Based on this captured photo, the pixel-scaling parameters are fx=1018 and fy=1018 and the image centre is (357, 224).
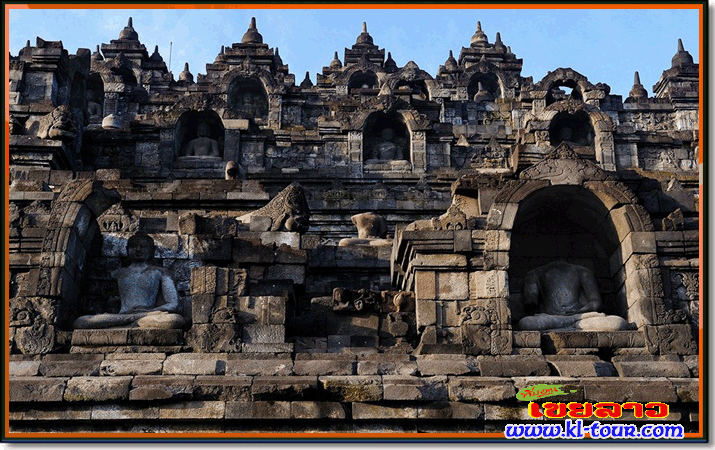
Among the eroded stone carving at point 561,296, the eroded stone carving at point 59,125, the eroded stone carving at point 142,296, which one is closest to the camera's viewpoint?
the eroded stone carving at point 142,296

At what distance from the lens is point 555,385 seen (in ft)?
42.5

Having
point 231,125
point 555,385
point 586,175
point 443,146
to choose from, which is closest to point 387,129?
point 443,146

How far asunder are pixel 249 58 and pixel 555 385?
33863mm

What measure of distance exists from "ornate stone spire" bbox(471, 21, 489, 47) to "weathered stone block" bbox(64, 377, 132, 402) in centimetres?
4069

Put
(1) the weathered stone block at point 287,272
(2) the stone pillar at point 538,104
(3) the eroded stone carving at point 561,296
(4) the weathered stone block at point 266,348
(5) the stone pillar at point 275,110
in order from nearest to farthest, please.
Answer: (4) the weathered stone block at point 266,348
(3) the eroded stone carving at point 561,296
(1) the weathered stone block at point 287,272
(2) the stone pillar at point 538,104
(5) the stone pillar at point 275,110

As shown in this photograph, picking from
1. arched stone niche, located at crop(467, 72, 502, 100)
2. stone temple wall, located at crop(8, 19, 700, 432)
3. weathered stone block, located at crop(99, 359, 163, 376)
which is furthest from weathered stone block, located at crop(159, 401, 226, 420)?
arched stone niche, located at crop(467, 72, 502, 100)

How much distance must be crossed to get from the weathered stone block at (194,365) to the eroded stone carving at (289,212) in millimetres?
4921

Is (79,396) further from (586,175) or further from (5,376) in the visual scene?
(586,175)

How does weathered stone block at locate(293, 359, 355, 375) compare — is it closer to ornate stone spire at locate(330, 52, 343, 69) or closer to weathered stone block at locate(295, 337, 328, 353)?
weathered stone block at locate(295, 337, 328, 353)

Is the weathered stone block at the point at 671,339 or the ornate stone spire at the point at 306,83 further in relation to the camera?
the ornate stone spire at the point at 306,83

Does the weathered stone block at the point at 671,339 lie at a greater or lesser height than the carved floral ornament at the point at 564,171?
lesser

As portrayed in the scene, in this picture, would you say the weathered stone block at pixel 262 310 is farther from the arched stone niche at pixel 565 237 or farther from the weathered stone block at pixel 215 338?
the arched stone niche at pixel 565 237

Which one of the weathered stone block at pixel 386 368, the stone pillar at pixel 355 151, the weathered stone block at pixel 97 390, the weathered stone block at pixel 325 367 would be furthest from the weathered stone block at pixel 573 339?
the stone pillar at pixel 355 151

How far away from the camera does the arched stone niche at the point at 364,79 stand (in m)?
44.8
